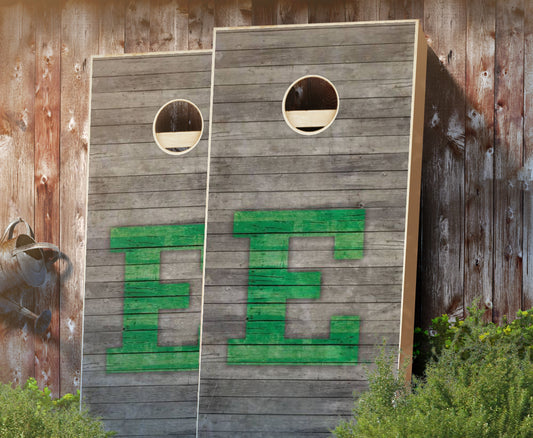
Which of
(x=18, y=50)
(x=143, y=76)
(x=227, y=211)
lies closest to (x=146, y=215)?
(x=227, y=211)

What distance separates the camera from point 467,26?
15.3ft

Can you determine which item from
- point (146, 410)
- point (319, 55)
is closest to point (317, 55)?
point (319, 55)

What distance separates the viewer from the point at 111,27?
5.24 meters

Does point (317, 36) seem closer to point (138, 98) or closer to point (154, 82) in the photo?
point (154, 82)

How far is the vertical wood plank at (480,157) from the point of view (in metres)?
4.55

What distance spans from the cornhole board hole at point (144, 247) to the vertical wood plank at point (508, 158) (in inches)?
79.7

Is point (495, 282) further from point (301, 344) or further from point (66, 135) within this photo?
point (66, 135)

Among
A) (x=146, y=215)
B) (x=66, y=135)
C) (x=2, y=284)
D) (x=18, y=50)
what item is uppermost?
(x=18, y=50)

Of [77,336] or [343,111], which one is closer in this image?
[343,111]

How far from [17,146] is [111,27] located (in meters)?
1.24

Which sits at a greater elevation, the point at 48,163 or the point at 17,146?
the point at 17,146

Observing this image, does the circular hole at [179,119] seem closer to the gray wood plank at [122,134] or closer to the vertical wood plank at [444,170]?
the gray wood plank at [122,134]

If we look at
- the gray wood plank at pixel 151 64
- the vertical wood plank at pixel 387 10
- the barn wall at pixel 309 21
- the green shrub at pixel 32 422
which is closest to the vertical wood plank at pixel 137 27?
the barn wall at pixel 309 21

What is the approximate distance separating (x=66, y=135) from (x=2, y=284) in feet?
4.21
